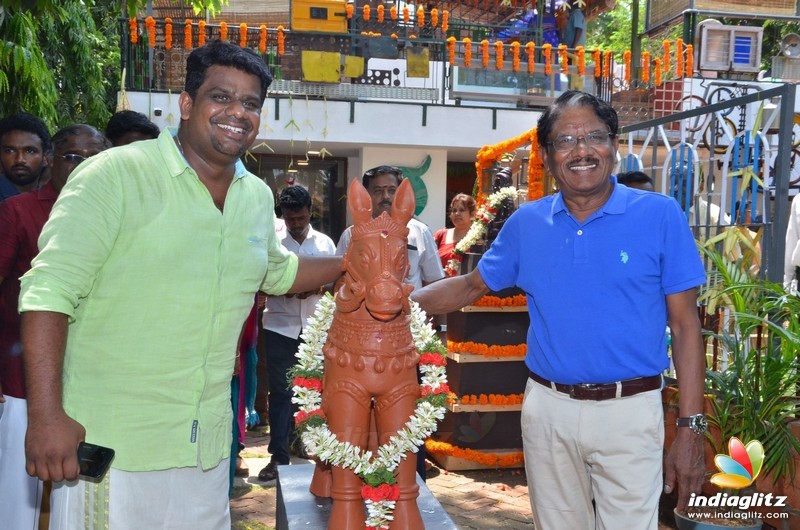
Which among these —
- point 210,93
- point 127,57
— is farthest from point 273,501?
point 127,57

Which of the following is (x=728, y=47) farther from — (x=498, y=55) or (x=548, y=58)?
(x=498, y=55)

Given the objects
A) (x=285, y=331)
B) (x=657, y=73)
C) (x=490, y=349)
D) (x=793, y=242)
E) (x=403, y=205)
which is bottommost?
(x=490, y=349)

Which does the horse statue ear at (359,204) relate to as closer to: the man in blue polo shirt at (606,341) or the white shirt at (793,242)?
A: the man in blue polo shirt at (606,341)

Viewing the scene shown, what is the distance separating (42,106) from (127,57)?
441cm

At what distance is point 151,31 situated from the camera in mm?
10664


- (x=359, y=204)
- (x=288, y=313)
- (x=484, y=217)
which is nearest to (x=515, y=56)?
(x=484, y=217)

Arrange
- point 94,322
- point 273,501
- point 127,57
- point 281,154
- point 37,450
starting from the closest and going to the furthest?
1. point 37,450
2. point 94,322
3. point 273,501
4. point 127,57
5. point 281,154

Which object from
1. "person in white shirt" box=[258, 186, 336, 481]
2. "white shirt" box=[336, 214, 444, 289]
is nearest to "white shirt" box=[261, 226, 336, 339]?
"person in white shirt" box=[258, 186, 336, 481]

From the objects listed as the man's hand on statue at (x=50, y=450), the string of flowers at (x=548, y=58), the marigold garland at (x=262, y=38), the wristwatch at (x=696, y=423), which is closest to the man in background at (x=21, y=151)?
the man's hand on statue at (x=50, y=450)

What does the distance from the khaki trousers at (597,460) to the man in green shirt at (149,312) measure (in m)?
1.21

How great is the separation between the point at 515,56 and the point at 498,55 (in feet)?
0.89

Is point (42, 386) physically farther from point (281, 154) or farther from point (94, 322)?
A: point (281, 154)

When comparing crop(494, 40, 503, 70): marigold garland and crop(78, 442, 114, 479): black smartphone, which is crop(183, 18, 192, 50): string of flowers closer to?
crop(494, 40, 503, 70): marigold garland

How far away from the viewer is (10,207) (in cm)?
303
